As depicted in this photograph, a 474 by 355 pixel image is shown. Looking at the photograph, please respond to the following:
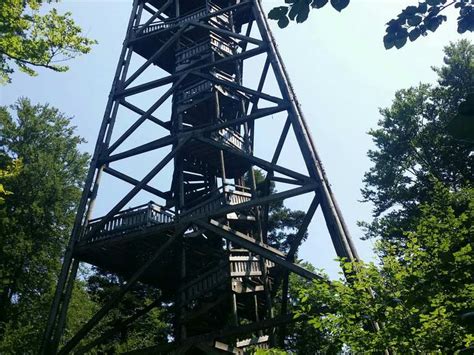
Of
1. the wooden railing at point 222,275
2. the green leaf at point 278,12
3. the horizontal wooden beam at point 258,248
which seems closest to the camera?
the green leaf at point 278,12

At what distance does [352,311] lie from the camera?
4363mm

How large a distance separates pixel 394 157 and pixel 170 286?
1179cm

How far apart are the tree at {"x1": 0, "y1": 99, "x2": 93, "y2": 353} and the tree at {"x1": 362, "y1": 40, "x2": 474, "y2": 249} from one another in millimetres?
12848

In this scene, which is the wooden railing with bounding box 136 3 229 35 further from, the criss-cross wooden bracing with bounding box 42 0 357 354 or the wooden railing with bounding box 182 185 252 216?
the wooden railing with bounding box 182 185 252 216

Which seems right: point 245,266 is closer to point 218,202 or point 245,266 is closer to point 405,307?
point 218,202

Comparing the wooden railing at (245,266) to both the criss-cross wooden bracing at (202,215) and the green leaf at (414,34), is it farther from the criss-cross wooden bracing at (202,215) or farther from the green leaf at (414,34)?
the green leaf at (414,34)

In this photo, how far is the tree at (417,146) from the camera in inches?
680

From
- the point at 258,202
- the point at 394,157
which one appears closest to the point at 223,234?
the point at 258,202

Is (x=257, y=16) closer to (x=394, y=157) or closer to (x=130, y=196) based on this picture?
(x=130, y=196)

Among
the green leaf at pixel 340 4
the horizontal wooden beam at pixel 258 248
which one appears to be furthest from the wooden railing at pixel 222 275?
the green leaf at pixel 340 4

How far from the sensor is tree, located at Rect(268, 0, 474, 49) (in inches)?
85.7

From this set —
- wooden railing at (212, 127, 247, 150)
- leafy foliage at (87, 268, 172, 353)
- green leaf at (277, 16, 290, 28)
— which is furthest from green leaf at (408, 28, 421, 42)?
leafy foliage at (87, 268, 172, 353)

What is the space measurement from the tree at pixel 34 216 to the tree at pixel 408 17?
1257 centimetres

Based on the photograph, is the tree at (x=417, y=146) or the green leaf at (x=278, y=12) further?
the tree at (x=417, y=146)
